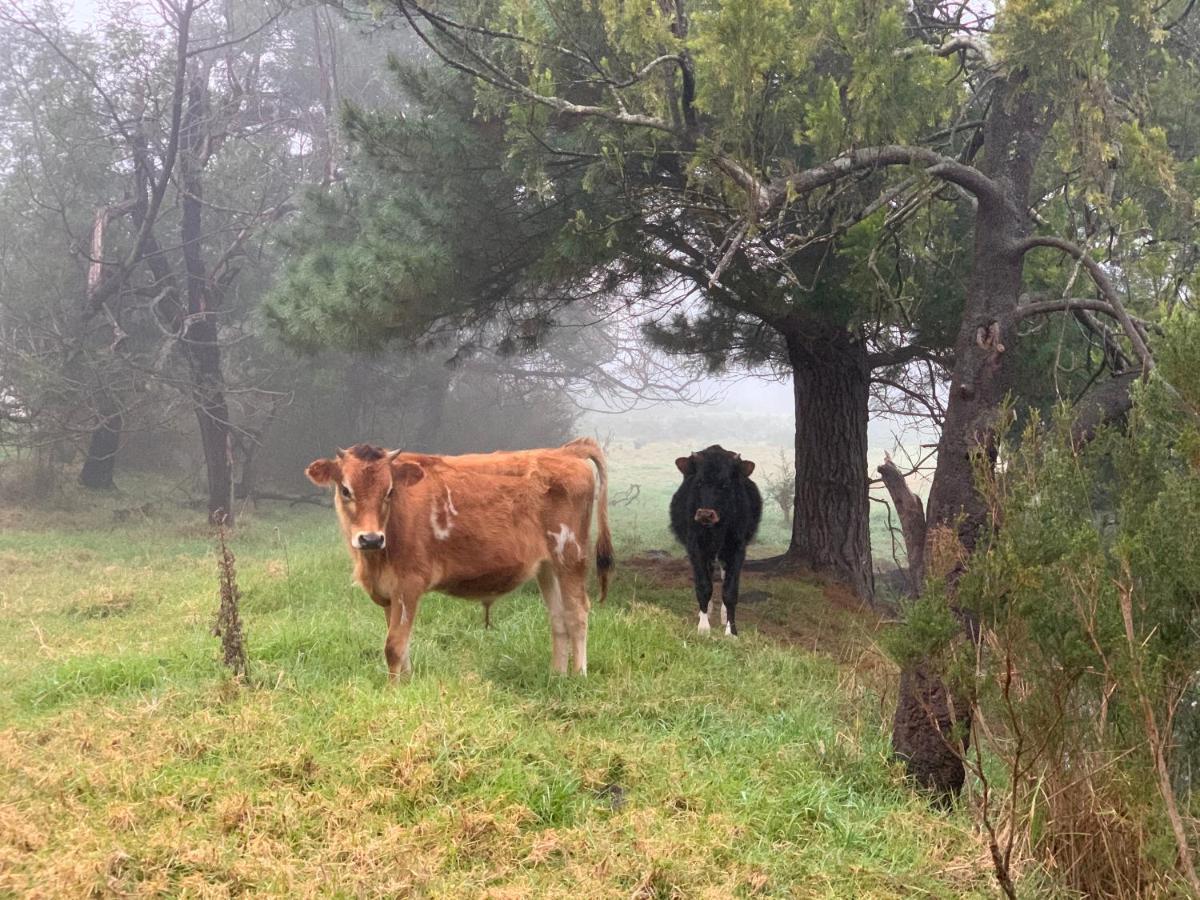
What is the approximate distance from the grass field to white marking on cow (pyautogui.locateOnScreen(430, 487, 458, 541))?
0.79 meters

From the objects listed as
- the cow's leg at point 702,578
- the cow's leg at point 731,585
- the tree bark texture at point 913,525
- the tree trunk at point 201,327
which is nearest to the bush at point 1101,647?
the tree bark texture at point 913,525

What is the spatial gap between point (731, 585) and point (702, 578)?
0.25 m

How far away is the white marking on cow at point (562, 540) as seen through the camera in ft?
19.8

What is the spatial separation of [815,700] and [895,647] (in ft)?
6.72

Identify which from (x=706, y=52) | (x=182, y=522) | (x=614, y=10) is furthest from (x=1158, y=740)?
(x=182, y=522)

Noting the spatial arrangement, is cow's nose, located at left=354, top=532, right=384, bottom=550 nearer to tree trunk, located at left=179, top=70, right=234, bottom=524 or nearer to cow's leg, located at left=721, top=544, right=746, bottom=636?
cow's leg, located at left=721, top=544, right=746, bottom=636

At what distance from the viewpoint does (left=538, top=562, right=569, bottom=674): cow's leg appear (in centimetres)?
580

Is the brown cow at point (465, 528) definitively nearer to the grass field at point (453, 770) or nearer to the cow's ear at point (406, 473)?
the cow's ear at point (406, 473)

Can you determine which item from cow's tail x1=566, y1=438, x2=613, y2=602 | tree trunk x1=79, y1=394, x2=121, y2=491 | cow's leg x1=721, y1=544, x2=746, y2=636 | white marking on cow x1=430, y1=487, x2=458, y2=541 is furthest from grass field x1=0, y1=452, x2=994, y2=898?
tree trunk x1=79, y1=394, x2=121, y2=491

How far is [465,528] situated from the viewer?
568 centimetres

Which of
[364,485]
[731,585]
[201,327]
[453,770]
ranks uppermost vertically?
[201,327]

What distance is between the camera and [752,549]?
1611 cm

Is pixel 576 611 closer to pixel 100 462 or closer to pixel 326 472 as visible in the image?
pixel 326 472

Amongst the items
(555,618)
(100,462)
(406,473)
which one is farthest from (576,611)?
(100,462)
